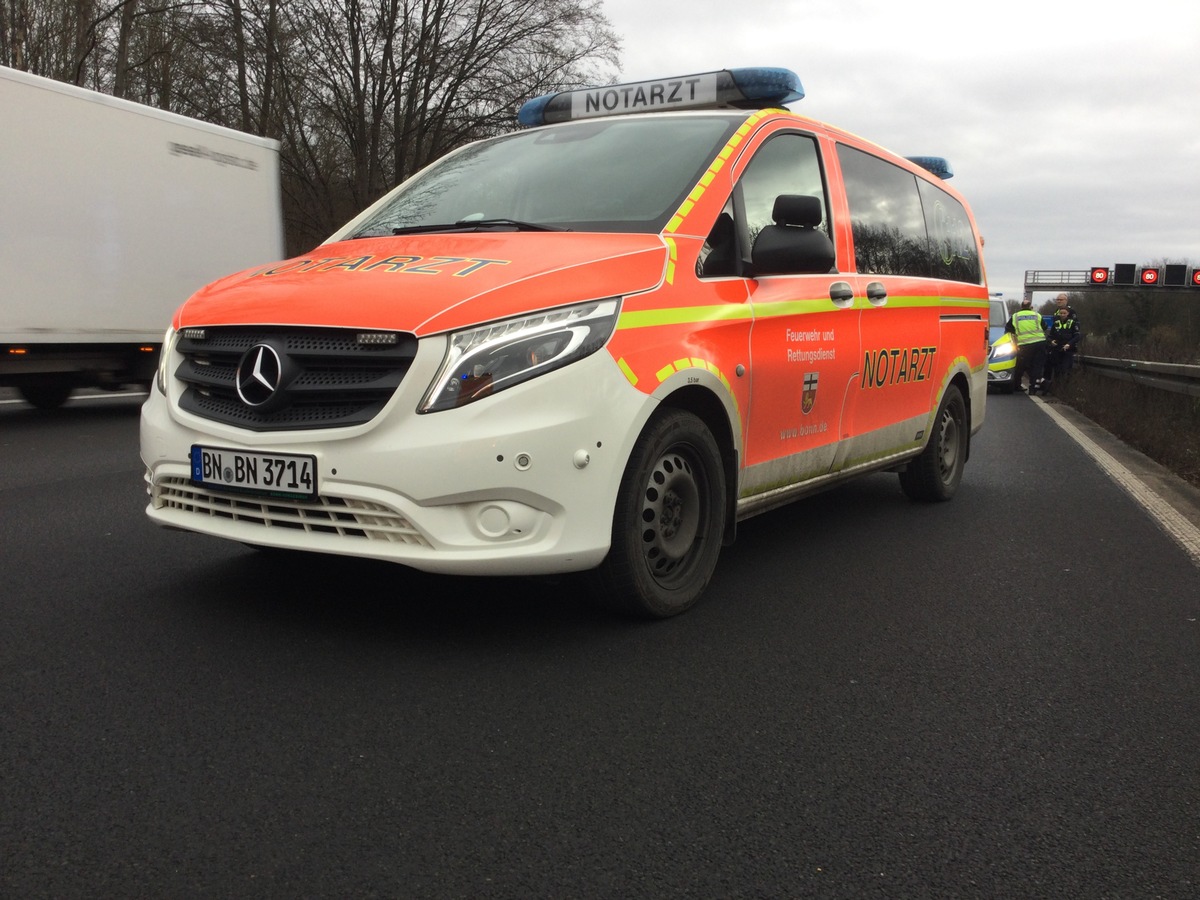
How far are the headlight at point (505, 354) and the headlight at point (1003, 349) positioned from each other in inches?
743

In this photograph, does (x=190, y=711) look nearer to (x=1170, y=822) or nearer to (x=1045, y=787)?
(x=1045, y=787)

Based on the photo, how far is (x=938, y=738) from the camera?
310 cm

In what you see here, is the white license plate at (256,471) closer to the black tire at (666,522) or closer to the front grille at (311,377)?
the front grille at (311,377)

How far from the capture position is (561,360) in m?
3.47

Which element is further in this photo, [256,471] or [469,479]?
[256,471]

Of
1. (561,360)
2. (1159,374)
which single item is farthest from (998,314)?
(561,360)

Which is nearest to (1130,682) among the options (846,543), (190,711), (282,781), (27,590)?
(846,543)

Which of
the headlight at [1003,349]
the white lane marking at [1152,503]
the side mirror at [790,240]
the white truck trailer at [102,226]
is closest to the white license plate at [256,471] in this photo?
the side mirror at [790,240]

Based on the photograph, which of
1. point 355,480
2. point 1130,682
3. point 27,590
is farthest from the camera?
point 27,590

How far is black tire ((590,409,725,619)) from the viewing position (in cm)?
376

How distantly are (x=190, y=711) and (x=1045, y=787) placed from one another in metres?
2.19

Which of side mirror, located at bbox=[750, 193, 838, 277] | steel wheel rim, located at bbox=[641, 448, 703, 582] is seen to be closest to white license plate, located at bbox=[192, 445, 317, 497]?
steel wheel rim, located at bbox=[641, 448, 703, 582]

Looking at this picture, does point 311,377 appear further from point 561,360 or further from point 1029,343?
point 1029,343

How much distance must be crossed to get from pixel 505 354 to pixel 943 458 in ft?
14.4
